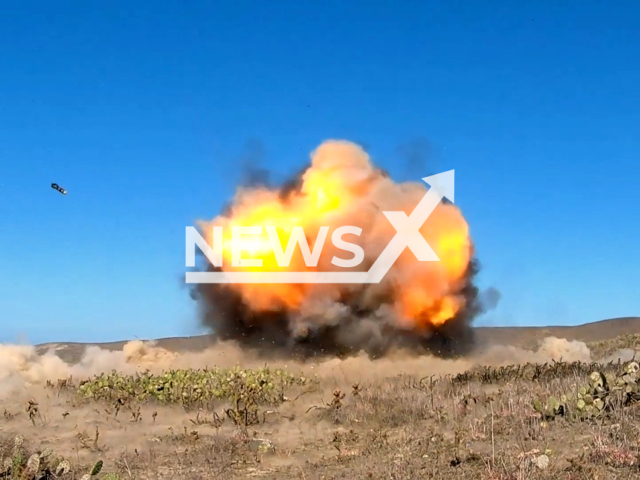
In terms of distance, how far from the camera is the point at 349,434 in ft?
45.4

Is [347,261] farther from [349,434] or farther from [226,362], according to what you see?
[349,434]

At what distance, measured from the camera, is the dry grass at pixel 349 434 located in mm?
9930

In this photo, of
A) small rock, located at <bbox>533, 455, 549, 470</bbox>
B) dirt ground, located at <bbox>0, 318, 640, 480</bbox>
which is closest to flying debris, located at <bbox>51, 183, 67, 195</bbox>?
dirt ground, located at <bbox>0, 318, 640, 480</bbox>

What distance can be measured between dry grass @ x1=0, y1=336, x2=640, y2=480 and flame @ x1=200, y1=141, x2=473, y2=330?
9.94 meters

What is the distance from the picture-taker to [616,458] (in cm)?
909

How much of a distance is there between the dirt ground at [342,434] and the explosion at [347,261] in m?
6.75

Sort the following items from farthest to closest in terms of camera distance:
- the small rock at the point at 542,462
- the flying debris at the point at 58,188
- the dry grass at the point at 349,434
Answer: the flying debris at the point at 58,188 < the dry grass at the point at 349,434 < the small rock at the point at 542,462

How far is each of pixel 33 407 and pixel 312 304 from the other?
1470 cm

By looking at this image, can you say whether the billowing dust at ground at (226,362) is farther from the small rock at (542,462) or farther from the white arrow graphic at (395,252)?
the small rock at (542,462)

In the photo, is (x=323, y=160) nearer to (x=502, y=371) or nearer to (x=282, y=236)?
(x=282, y=236)

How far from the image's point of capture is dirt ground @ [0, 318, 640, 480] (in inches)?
393

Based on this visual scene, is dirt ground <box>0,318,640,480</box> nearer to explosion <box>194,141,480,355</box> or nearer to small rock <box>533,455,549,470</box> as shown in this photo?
small rock <box>533,455,549,470</box>

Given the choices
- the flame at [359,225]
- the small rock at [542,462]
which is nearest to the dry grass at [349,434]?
the small rock at [542,462]

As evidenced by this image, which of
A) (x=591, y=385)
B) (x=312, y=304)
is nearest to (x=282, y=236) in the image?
(x=312, y=304)
